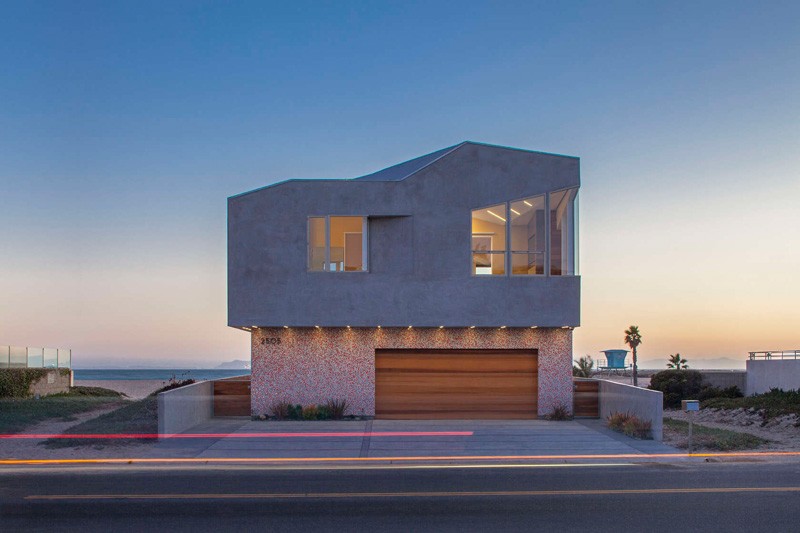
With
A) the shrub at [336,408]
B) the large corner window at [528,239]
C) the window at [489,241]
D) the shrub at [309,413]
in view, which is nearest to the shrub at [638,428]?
the large corner window at [528,239]

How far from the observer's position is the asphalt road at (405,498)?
962 cm

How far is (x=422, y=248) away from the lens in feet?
68.0

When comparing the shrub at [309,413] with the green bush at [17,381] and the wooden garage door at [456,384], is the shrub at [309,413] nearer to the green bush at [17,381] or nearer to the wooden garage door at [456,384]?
the wooden garage door at [456,384]

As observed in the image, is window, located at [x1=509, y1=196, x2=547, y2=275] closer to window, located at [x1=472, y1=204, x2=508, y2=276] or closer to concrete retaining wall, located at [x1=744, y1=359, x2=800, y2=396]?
window, located at [x1=472, y1=204, x2=508, y2=276]

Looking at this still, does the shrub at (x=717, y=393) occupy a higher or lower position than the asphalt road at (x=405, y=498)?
lower

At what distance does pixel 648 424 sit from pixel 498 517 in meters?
9.89

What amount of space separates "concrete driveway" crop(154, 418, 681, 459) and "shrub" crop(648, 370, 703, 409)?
14.7 metres

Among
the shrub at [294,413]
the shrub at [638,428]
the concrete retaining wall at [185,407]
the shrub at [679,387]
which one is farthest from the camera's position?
the shrub at [679,387]

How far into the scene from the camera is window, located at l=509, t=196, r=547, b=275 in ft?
68.6

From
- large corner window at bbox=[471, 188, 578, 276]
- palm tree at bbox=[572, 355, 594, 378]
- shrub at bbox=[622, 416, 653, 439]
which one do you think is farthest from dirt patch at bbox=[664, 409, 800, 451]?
palm tree at bbox=[572, 355, 594, 378]

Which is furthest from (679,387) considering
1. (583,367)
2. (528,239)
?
(528,239)

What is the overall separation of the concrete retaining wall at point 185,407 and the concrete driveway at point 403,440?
38 cm

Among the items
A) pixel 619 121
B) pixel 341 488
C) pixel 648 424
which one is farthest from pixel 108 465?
pixel 619 121

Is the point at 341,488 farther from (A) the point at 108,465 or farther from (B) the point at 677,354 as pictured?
(B) the point at 677,354
